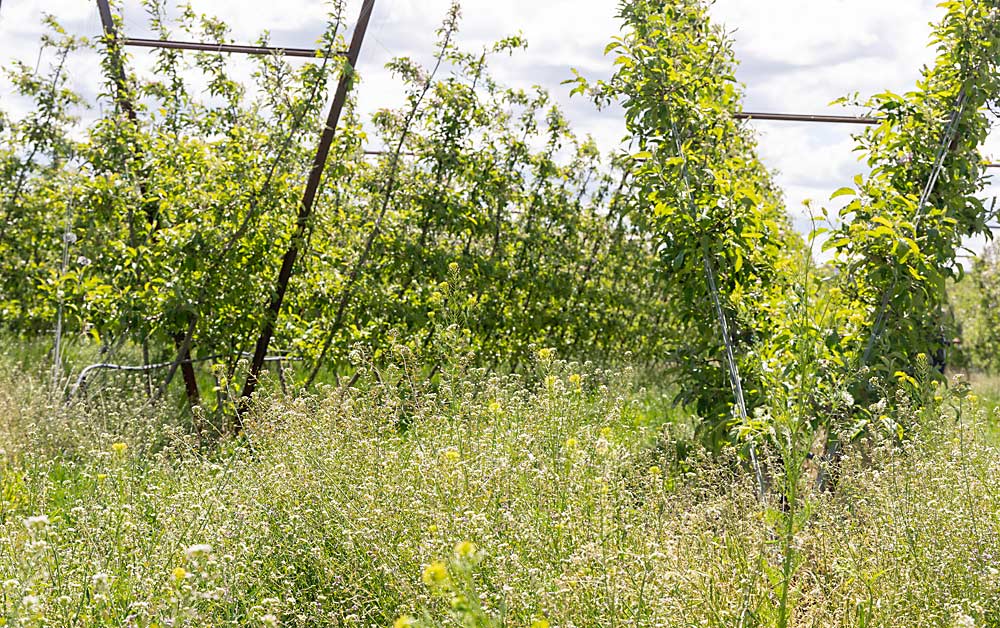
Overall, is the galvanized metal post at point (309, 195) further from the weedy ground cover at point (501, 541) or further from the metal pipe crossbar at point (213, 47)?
the weedy ground cover at point (501, 541)

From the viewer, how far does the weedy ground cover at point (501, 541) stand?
7.64 feet

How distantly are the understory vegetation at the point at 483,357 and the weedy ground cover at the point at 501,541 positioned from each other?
2 cm

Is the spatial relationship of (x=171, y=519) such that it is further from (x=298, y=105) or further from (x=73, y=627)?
(x=298, y=105)

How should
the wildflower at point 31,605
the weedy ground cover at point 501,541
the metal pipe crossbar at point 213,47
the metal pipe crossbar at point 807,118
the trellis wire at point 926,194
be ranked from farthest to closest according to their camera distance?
the metal pipe crossbar at point 807,118 → the metal pipe crossbar at point 213,47 → the trellis wire at point 926,194 → the weedy ground cover at point 501,541 → the wildflower at point 31,605

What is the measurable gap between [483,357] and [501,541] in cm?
440

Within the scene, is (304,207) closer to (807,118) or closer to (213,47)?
(213,47)

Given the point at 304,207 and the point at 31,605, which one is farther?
the point at 304,207

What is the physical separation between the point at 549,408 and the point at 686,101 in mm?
1723

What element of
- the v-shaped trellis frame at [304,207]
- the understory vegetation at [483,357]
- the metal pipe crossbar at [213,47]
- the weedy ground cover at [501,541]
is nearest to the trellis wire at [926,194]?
the understory vegetation at [483,357]

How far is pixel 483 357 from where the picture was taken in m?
6.89

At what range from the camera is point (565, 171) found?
728cm

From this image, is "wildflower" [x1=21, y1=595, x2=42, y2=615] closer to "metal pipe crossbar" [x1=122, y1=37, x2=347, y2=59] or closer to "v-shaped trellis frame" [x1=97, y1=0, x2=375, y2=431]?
"v-shaped trellis frame" [x1=97, y1=0, x2=375, y2=431]

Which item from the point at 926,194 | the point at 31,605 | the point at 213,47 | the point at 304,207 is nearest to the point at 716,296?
the point at 926,194

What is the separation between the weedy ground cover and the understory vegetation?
18 millimetres
